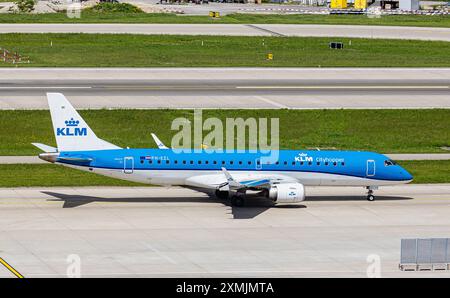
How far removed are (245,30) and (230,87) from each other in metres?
43.0

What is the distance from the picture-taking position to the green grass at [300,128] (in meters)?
76.2

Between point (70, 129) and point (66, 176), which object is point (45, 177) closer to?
point (66, 176)

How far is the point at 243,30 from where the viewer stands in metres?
138

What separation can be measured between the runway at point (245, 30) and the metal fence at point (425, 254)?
90.8 metres

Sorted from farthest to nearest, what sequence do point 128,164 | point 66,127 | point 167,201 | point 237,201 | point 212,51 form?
1. point 212,51
2. point 167,201
3. point 237,201
4. point 128,164
5. point 66,127

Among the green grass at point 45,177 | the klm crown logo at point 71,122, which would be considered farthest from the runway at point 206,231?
the klm crown logo at point 71,122

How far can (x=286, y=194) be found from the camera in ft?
183

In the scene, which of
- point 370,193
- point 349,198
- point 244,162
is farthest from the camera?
point 349,198

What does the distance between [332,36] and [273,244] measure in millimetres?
87415

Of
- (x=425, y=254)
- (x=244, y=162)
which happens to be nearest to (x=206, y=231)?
(x=244, y=162)

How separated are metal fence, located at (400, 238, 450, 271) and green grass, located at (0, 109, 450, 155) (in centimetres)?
3126

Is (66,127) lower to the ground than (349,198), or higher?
higher

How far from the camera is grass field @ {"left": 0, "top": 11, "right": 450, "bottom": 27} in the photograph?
147 meters

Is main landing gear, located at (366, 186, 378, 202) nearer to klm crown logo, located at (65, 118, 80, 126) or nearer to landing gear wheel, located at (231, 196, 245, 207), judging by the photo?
landing gear wheel, located at (231, 196, 245, 207)
